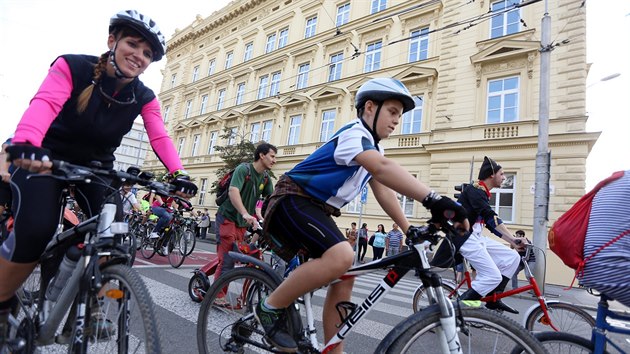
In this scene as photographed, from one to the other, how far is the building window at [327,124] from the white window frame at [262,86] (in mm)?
7119

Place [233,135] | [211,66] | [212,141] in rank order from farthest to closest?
[211,66] → [212,141] → [233,135]

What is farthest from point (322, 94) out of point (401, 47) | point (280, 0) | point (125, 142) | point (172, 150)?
point (125, 142)

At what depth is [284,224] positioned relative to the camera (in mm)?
2035

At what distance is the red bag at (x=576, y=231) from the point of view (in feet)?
5.70

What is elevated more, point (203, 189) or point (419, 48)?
point (419, 48)

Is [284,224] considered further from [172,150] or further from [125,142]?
[125,142]

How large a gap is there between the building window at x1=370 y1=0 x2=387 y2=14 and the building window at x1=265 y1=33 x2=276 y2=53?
9486mm

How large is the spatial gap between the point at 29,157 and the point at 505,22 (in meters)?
18.6

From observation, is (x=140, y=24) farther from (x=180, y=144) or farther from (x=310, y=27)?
(x=180, y=144)

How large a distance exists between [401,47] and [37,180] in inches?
791

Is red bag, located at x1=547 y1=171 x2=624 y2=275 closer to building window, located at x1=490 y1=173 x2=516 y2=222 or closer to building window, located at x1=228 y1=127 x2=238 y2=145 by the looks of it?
building window, located at x1=490 y1=173 x2=516 y2=222

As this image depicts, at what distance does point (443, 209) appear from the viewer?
153cm

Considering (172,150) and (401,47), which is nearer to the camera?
(172,150)

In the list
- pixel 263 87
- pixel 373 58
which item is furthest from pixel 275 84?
pixel 373 58
